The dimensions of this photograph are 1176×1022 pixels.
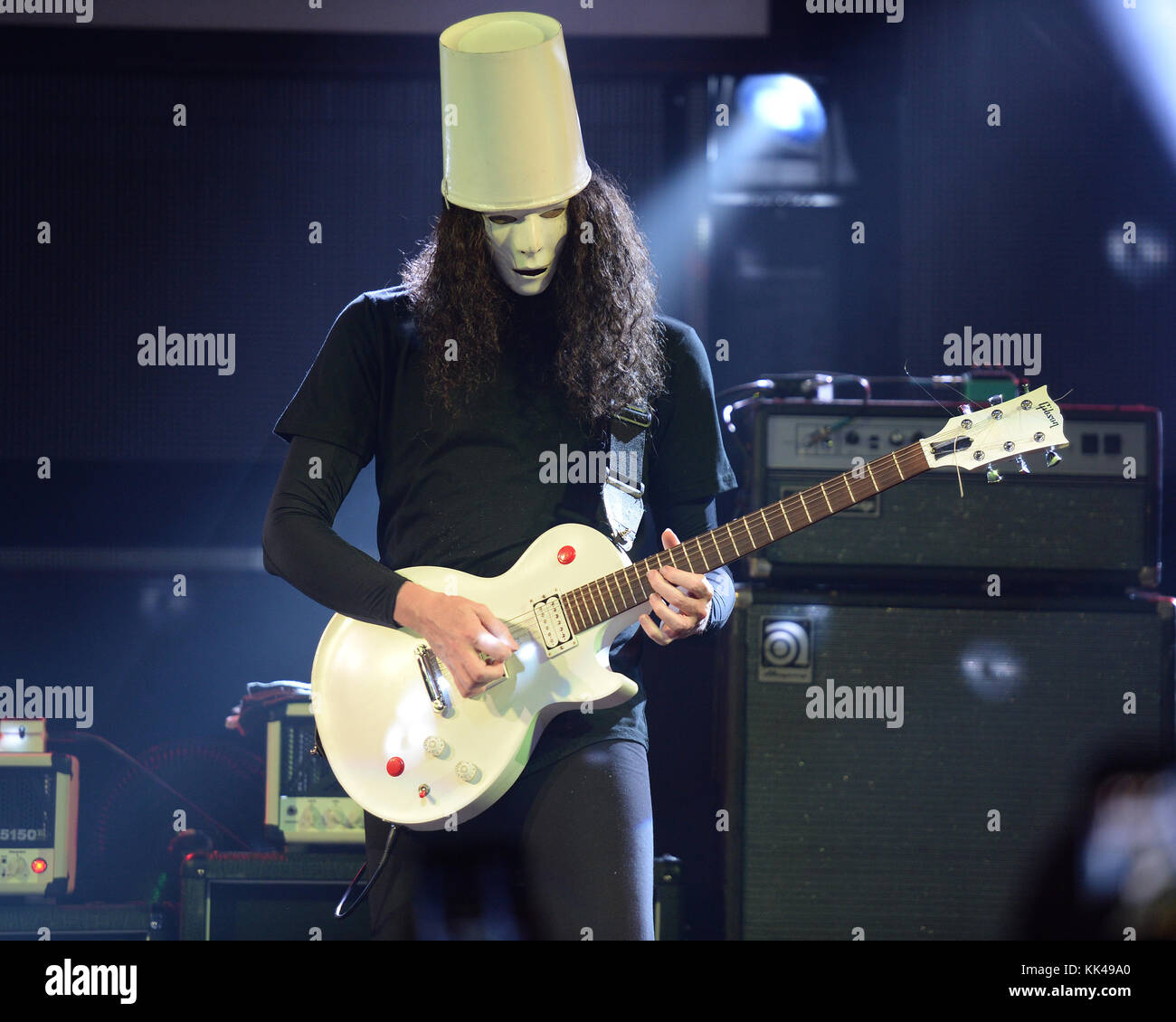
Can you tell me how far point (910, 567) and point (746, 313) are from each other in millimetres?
943

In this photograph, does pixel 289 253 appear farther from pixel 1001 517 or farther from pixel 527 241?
pixel 1001 517

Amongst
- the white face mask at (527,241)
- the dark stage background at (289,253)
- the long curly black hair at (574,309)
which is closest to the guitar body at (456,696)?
the long curly black hair at (574,309)

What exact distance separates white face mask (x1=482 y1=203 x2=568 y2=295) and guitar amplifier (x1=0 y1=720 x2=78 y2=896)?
1481 mm

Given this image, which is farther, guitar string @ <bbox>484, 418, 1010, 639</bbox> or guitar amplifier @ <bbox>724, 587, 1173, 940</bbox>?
guitar amplifier @ <bbox>724, 587, 1173, 940</bbox>

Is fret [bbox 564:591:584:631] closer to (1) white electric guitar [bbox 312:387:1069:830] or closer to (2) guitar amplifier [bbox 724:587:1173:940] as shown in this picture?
(1) white electric guitar [bbox 312:387:1069:830]

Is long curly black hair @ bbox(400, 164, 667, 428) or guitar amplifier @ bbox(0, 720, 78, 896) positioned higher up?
long curly black hair @ bbox(400, 164, 667, 428)

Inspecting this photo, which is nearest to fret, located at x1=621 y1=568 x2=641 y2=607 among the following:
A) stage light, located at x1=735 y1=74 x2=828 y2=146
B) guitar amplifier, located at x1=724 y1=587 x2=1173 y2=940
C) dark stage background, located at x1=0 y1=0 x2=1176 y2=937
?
guitar amplifier, located at x1=724 y1=587 x2=1173 y2=940

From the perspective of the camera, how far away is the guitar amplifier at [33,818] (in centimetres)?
250

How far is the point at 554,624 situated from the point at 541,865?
358 millimetres

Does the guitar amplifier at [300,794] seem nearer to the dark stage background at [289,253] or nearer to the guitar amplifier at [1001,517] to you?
the dark stage background at [289,253]

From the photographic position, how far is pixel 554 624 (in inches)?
71.8

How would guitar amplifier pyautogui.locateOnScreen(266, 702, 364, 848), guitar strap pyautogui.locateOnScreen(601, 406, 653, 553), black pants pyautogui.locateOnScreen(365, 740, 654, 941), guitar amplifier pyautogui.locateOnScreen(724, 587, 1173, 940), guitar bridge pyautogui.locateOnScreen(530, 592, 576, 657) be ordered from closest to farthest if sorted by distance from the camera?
1. black pants pyautogui.locateOnScreen(365, 740, 654, 941)
2. guitar bridge pyautogui.locateOnScreen(530, 592, 576, 657)
3. guitar strap pyautogui.locateOnScreen(601, 406, 653, 553)
4. guitar amplifier pyautogui.locateOnScreen(724, 587, 1173, 940)
5. guitar amplifier pyautogui.locateOnScreen(266, 702, 364, 848)

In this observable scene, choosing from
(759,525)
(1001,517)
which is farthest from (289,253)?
(1001,517)

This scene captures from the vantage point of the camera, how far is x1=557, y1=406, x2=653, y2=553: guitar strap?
6.26ft
